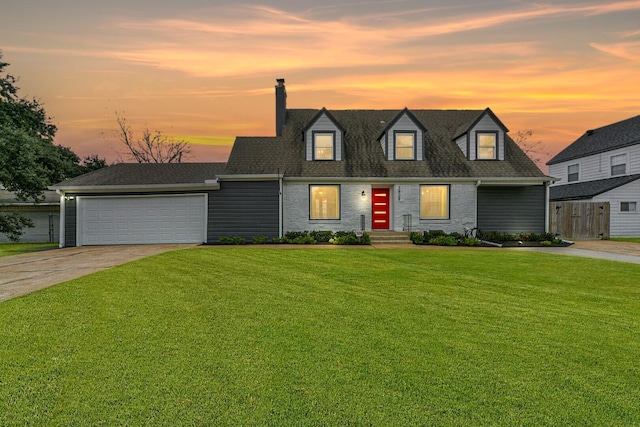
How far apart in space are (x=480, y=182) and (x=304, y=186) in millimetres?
8845

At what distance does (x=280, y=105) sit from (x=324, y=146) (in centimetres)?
448

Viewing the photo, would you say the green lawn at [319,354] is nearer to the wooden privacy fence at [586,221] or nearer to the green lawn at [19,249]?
the green lawn at [19,249]

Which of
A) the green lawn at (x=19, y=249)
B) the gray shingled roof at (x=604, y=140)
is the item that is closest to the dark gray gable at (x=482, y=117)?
the gray shingled roof at (x=604, y=140)

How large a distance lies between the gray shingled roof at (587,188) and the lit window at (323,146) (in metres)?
17.5

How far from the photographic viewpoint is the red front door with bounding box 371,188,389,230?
1753 cm

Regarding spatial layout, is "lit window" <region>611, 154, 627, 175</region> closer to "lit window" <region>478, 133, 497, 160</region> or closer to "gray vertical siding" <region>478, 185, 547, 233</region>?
"gray vertical siding" <region>478, 185, 547, 233</region>

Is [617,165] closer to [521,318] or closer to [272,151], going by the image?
[272,151]

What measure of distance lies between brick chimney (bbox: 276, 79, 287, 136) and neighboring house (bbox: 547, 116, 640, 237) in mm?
17278

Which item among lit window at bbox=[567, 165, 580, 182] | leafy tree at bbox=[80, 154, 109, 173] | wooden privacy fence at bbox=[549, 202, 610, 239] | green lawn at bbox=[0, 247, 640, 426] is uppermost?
leafy tree at bbox=[80, 154, 109, 173]

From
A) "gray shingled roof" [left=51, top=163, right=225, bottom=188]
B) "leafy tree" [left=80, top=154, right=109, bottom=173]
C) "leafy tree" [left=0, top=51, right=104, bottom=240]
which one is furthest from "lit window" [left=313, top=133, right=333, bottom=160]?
"leafy tree" [left=80, top=154, right=109, bottom=173]

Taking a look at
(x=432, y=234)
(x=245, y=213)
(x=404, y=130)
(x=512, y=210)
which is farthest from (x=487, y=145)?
(x=245, y=213)

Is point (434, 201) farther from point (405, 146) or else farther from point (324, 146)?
point (324, 146)

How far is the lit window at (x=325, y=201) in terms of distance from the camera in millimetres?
17031

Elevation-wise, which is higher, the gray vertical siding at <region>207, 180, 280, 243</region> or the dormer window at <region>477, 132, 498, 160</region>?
Result: the dormer window at <region>477, 132, 498, 160</region>
